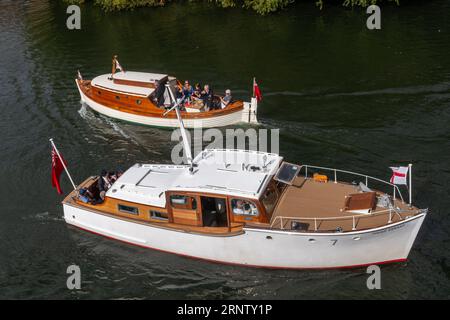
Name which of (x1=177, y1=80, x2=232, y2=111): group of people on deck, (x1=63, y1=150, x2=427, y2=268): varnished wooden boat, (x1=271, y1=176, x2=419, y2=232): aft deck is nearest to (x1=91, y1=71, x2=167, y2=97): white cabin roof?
(x1=177, y1=80, x2=232, y2=111): group of people on deck

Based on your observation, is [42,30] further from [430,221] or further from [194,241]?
[430,221]

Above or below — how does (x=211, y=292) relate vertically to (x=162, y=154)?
below

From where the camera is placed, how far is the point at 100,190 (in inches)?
989

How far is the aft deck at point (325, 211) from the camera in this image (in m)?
20.9

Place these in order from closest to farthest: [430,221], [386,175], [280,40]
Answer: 1. [430,221]
2. [386,175]
3. [280,40]

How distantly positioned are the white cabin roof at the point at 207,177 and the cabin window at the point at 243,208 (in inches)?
15.3

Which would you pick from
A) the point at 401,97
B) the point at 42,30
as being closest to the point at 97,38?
the point at 42,30

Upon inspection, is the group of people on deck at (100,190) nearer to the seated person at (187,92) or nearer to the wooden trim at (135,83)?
the seated person at (187,92)

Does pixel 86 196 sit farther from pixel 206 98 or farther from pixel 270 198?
pixel 206 98

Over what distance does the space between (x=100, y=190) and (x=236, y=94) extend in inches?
654

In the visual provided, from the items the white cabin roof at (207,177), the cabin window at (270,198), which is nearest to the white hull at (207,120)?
the white cabin roof at (207,177)

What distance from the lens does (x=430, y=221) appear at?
24.6 m
